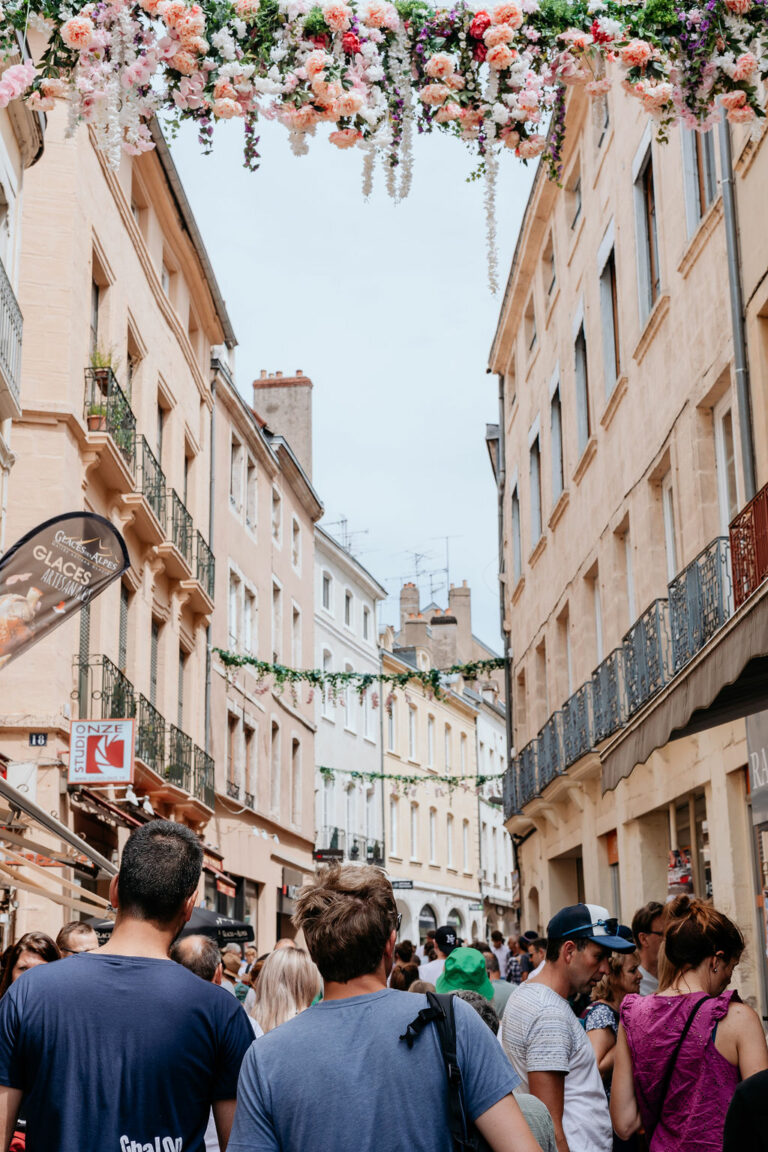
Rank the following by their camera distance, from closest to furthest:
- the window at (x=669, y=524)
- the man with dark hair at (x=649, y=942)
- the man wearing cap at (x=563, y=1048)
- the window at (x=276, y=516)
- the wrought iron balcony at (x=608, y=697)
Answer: the man wearing cap at (x=563, y=1048) < the man with dark hair at (x=649, y=942) < the window at (x=669, y=524) < the wrought iron balcony at (x=608, y=697) < the window at (x=276, y=516)

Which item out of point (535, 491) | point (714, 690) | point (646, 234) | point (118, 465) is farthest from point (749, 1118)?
point (535, 491)

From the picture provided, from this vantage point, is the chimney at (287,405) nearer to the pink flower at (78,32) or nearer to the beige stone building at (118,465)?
the beige stone building at (118,465)

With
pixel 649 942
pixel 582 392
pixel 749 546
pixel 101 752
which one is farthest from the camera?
pixel 582 392

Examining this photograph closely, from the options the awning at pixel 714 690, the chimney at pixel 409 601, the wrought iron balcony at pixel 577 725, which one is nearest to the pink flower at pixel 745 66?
the awning at pixel 714 690

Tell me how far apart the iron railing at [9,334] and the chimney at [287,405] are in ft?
82.1

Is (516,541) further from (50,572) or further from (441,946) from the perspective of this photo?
(441,946)

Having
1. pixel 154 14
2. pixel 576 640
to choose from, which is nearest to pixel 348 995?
pixel 154 14

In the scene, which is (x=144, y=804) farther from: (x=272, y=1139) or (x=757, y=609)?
(x=272, y=1139)

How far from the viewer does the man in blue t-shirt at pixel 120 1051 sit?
3.19 m

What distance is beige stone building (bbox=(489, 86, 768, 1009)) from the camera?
461 inches

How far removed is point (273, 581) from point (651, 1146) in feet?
103

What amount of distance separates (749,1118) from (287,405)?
130ft

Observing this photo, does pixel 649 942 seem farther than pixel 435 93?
No

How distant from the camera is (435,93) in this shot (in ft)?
22.7
